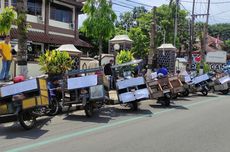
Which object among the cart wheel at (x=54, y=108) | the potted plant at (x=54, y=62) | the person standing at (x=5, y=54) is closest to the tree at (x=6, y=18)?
the person standing at (x=5, y=54)

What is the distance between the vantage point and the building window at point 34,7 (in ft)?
101

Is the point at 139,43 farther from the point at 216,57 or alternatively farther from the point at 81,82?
the point at 81,82

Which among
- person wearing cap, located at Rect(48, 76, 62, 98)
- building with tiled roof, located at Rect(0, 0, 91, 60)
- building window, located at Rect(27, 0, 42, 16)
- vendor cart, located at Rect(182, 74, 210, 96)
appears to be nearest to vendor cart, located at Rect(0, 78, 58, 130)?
person wearing cap, located at Rect(48, 76, 62, 98)

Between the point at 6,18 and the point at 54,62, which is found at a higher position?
the point at 6,18

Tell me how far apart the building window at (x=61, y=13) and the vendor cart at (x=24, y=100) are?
23.6 m

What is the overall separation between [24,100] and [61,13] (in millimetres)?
25247

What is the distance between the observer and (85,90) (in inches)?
474

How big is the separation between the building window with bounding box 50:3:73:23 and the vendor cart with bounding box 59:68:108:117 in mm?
21594

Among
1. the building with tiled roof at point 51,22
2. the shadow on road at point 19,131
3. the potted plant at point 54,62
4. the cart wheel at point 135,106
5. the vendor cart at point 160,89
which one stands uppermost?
the building with tiled roof at point 51,22

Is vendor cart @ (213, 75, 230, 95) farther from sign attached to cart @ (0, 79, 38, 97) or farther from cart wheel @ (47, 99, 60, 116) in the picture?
sign attached to cart @ (0, 79, 38, 97)

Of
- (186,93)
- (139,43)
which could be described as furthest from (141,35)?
(186,93)

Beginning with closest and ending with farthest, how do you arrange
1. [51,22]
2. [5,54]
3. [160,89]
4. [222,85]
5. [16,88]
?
[16,88] → [5,54] → [160,89] → [222,85] → [51,22]

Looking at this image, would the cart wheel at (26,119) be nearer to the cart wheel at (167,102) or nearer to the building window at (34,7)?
the cart wheel at (167,102)

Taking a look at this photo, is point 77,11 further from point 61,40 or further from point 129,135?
point 129,135
